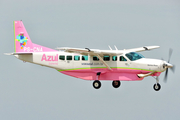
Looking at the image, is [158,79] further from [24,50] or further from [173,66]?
[24,50]

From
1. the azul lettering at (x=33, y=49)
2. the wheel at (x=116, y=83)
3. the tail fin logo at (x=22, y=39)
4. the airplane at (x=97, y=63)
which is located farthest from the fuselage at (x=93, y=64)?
the tail fin logo at (x=22, y=39)

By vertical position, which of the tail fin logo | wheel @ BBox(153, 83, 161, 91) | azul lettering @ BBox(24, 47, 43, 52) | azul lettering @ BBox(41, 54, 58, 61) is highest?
the tail fin logo

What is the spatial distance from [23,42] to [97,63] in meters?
8.20

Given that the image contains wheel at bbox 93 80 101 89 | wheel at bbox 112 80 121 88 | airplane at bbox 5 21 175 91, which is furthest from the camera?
wheel at bbox 112 80 121 88

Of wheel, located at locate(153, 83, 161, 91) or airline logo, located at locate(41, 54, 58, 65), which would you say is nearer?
wheel, located at locate(153, 83, 161, 91)

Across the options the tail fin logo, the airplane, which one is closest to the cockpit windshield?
the airplane

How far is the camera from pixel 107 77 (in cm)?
4303

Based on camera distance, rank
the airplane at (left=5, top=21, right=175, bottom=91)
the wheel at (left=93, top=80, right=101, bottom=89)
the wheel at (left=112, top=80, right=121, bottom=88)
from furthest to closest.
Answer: the wheel at (left=112, top=80, right=121, bottom=88) < the wheel at (left=93, top=80, right=101, bottom=89) < the airplane at (left=5, top=21, right=175, bottom=91)

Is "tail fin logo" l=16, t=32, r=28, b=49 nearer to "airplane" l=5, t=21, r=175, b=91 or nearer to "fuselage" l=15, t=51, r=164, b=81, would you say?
"airplane" l=5, t=21, r=175, b=91

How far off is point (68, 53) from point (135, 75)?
274 inches

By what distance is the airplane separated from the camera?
137 ft

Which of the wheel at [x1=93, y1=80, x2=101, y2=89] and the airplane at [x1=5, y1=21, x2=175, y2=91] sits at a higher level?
the airplane at [x1=5, y1=21, x2=175, y2=91]

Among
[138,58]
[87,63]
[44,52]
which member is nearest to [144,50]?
[138,58]

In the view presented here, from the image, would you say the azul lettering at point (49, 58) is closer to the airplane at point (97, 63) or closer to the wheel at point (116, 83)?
the airplane at point (97, 63)
